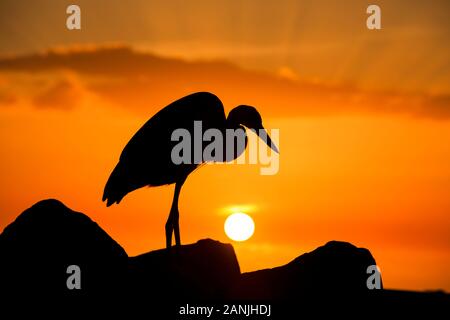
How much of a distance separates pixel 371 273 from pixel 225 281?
8.21ft

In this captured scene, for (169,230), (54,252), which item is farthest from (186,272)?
(169,230)

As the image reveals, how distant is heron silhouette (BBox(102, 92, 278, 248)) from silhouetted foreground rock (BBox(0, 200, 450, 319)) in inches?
92.6

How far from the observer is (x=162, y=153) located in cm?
1229

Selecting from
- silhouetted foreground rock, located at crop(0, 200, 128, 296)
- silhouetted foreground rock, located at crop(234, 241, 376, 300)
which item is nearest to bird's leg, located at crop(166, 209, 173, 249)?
silhouetted foreground rock, located at crop(234, 241, 376, 300)

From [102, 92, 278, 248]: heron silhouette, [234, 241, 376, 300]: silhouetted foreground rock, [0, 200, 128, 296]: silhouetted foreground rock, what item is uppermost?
[102, 92, 278, 248]: heron silhouette

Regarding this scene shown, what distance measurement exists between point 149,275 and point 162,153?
3.38 metres

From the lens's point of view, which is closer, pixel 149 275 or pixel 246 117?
pixel 149 275

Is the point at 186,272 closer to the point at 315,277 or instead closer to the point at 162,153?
the point at 315,277

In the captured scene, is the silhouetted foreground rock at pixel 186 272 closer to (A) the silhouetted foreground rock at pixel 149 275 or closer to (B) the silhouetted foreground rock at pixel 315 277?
(A) the silhouetted foreground rock at pixel 149 275

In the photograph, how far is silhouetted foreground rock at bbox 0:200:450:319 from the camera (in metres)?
9.31

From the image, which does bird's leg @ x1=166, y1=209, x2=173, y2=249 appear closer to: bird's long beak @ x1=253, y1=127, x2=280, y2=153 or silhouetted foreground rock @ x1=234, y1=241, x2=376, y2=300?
silhouetted foreground rock @ x1=234, y1=241, x2=376, y2=300
